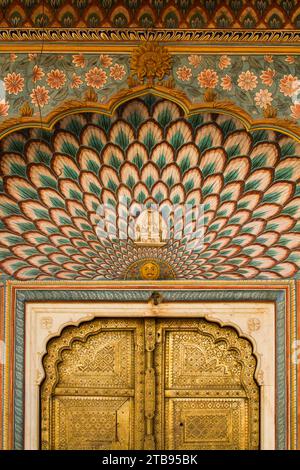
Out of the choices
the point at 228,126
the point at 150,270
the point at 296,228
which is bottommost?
the point at 150,270

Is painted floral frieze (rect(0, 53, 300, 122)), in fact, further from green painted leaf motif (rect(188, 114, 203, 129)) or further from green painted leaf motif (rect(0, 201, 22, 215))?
green painted leaf motif (rect(0, 201, 22, 215))

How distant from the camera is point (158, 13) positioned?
3.22 metres

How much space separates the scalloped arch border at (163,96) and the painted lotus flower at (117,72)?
0.08 metres

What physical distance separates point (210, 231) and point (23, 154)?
114 centimetres

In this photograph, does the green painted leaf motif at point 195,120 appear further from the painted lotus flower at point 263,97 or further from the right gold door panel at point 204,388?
the right gold door panel at point 204,388

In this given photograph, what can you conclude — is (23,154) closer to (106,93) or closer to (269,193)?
(106,93)

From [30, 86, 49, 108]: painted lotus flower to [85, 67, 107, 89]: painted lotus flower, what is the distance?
0.74ft

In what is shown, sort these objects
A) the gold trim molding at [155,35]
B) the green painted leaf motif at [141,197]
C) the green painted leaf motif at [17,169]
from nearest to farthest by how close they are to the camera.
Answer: the gold trim molding at [155,35] < the green painted leaf motif at [17,169] < the green painted leaf motif at [141,197]

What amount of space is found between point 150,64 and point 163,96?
18 cm

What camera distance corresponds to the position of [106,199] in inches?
139

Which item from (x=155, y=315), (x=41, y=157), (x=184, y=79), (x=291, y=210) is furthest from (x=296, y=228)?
(x=41, y=157)

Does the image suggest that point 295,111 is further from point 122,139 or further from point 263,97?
point 122,139

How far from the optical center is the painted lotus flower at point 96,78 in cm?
324

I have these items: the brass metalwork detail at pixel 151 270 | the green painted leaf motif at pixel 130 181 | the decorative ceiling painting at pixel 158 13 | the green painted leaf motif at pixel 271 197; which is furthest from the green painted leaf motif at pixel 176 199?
the decorative ceiling painting at pixel 158 13
